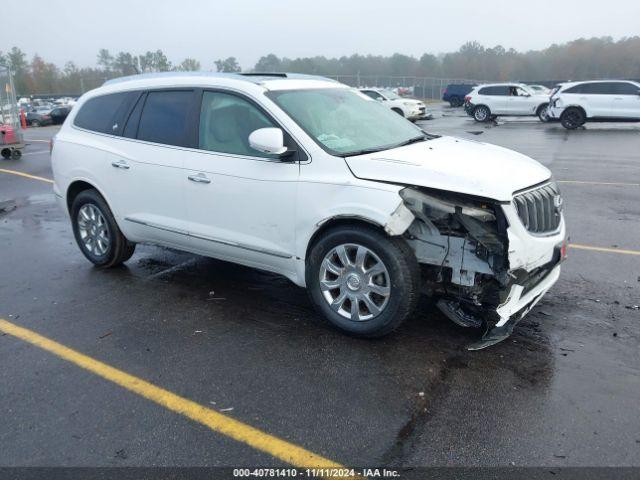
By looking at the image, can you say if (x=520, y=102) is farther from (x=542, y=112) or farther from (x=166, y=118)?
(x=166, y=118)

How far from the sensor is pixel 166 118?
497 cm

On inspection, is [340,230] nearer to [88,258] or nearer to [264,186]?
[264,186]

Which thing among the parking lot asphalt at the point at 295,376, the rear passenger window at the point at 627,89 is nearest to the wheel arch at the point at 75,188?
the parking lot asphalt at the point at 295,376

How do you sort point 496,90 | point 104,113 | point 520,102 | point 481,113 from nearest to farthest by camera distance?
point 104,113 → point 520,102 → point 496,90 → point 481,113

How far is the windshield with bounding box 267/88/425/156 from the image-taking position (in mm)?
4230

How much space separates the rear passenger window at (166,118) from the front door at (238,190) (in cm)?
21

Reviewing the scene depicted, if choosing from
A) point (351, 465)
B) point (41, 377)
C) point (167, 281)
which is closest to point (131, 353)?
point (41, 377)

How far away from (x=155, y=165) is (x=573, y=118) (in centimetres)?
1989

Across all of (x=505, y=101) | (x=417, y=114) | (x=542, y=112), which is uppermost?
(x=505, y=101)

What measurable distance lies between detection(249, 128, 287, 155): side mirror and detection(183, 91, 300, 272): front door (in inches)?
6.4

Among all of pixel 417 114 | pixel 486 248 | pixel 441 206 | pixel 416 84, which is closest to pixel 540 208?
pixel 486 248

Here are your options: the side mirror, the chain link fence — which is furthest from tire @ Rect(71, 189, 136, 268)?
the chain link fence

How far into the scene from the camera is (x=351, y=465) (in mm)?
2730

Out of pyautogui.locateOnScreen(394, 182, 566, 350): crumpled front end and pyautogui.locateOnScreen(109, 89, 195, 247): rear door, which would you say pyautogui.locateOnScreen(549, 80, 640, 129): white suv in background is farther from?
pyautogui.locateOnScreen(109, 89, 195, 247): rear door
